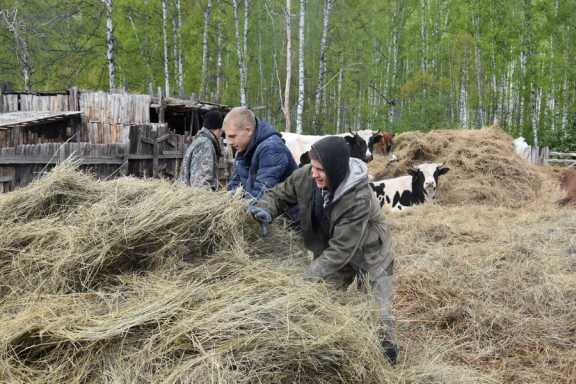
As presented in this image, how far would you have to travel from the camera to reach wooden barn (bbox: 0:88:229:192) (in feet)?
25.2

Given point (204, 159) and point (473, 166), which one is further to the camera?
point (473, 166)

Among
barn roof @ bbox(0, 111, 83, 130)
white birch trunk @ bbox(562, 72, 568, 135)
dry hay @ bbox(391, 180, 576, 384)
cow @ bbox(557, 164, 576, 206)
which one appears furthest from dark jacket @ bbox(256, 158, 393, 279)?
white birch trunk @ bbox(562, 72, 568, 135)

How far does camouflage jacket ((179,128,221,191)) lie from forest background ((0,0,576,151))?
1373 centimetres

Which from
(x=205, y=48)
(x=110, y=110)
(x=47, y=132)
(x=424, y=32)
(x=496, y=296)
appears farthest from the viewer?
(x=424, y=32)

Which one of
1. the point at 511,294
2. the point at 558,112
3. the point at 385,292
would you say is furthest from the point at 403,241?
the point at 558,112

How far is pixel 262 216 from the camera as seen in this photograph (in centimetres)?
286

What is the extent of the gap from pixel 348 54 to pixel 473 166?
57.3 ft

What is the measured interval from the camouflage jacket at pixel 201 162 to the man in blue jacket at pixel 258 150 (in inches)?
32.0

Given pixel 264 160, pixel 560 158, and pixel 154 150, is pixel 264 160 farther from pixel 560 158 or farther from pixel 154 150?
pixel 560 158

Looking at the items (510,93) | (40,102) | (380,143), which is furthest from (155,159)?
(510,93)

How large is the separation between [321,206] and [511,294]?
302 centimetres

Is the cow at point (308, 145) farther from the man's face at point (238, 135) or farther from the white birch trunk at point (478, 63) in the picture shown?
the white birch trunk at point (478, 63)

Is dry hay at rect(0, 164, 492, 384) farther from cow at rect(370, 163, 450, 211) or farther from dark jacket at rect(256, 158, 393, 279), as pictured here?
cow at rect(370, 163, 450, 211)

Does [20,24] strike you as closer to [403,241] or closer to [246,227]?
[403,241]
